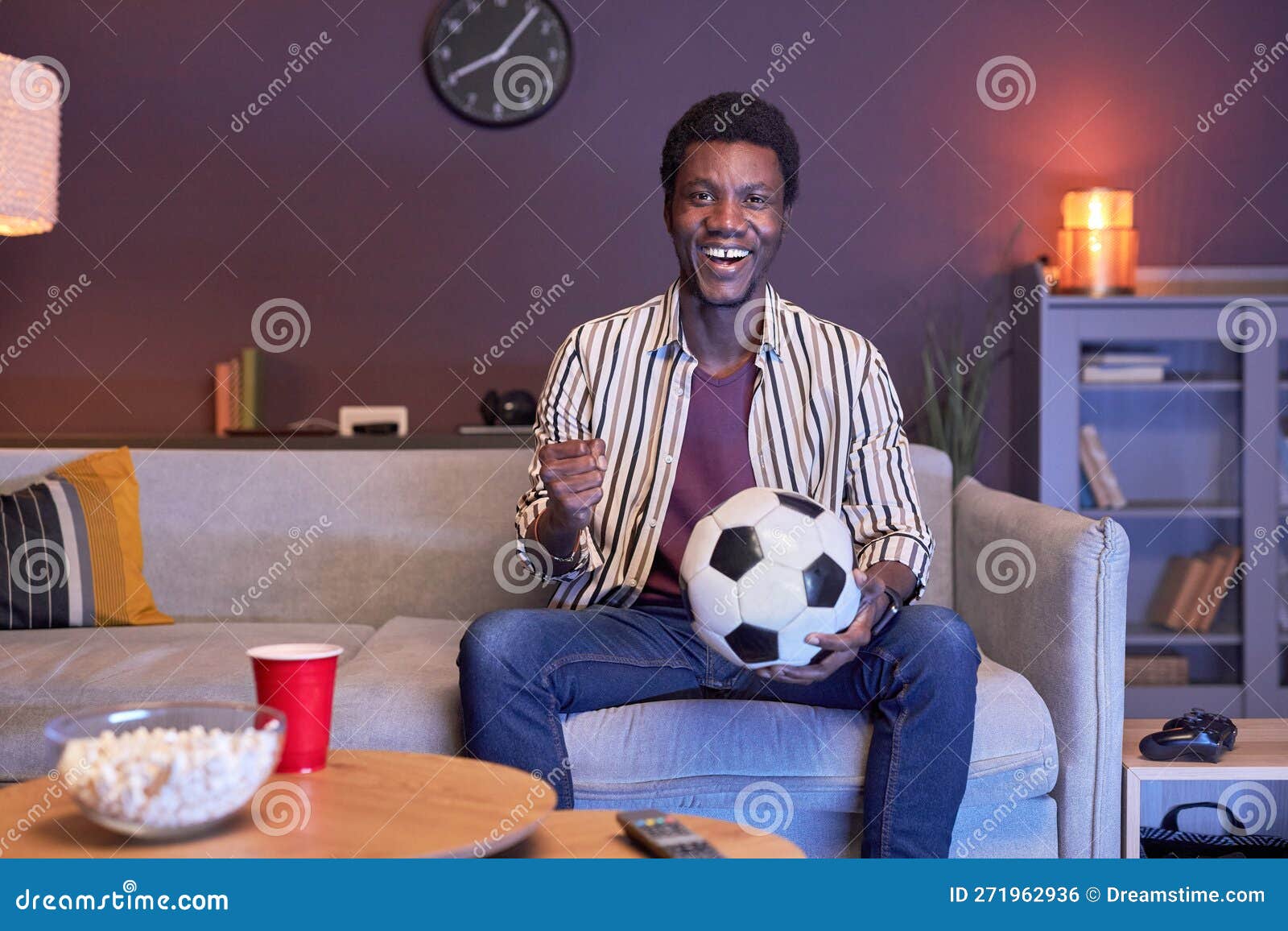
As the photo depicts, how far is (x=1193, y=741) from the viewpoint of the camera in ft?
5.87

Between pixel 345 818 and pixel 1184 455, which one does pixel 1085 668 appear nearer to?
pixel 345 818

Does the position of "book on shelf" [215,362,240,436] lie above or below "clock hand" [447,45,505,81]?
below

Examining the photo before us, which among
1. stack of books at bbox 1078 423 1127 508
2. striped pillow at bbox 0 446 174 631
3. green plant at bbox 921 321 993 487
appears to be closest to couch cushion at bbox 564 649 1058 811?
striped pillow at bbox 0 446 174 631

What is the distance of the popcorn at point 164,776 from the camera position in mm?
1046

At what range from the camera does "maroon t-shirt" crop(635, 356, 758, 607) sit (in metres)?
1.89

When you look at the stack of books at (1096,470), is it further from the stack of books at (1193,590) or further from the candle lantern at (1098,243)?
the candle lantern at (1098,243)

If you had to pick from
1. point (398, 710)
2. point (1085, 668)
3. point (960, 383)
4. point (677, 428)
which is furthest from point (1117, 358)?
point (398, 710)

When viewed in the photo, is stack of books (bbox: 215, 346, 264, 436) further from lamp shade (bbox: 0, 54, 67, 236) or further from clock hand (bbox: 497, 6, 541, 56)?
clock hand (bbox: 497, 6, 541, 56)

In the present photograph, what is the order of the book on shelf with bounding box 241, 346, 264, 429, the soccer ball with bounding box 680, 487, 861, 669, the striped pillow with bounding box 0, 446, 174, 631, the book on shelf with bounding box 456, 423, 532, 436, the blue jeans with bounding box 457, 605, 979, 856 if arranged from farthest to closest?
1. the book on shelf with bounding box 241, 346, 264, 429
2. the book on shelf with bounding box 456, 423, 532, 436
3. the striped pillow with bounding box 0, 446, 174, 631
4. the blue jeans with bounding box 457, 605, 979, 856
5. the soccer ball with bounding box 680, 487, 861, 669

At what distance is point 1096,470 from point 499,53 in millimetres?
1950

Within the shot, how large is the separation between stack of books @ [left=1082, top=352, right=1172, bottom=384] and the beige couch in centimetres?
112

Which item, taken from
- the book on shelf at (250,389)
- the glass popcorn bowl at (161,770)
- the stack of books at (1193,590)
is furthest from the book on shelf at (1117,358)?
the glass popcorn bowl at (161,770)

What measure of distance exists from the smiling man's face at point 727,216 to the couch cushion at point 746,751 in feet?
2.16

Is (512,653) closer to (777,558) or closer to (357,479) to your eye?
(777,558)
